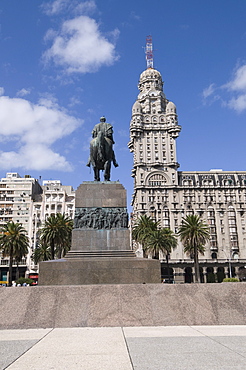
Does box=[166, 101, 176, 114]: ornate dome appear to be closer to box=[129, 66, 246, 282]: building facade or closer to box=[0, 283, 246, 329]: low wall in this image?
box=[129, 66, 246, 282]: building facade

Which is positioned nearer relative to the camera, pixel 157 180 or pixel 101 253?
pixel 101 253

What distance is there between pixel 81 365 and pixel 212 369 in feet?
6.88

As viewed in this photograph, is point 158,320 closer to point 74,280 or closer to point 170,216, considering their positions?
point 74,280

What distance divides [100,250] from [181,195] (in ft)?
255

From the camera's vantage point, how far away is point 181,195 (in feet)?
293

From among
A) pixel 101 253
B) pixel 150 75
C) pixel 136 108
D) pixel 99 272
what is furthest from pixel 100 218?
pixel 150 75

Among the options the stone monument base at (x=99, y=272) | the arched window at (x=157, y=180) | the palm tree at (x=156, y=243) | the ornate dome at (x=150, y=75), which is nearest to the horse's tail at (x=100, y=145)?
the stone monument base at (x=99, y=272)

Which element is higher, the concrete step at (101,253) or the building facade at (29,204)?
the building facade at (29,204)

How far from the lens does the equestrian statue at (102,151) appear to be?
16.3 m

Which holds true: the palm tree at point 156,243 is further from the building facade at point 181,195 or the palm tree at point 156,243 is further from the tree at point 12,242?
the building facade at point 181,195

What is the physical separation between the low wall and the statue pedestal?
2355mm

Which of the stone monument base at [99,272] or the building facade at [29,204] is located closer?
the stone monument base at [99,272]

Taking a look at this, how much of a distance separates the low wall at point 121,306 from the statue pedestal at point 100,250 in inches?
92.7

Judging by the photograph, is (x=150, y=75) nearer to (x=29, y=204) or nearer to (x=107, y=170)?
(x=29, y=204)
